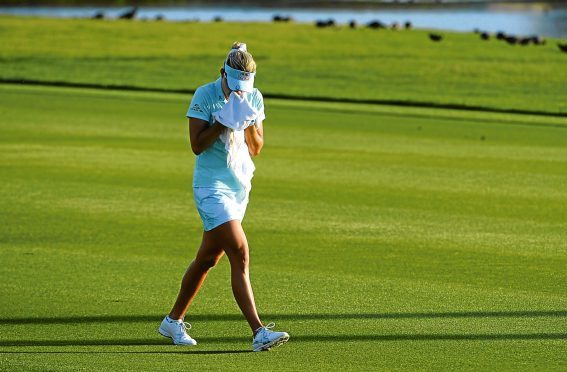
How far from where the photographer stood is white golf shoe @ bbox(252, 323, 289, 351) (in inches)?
304

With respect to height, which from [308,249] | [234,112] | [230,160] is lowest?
[308,249]

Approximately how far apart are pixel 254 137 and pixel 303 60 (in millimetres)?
29504

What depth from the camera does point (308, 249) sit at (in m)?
11.0

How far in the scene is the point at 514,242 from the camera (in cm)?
1123

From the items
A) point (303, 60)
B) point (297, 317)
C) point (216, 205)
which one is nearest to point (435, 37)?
point (303, 60)

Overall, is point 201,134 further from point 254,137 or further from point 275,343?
point 275,343

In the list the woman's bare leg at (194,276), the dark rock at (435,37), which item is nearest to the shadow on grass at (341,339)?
the woman's bare leg at (194,276)

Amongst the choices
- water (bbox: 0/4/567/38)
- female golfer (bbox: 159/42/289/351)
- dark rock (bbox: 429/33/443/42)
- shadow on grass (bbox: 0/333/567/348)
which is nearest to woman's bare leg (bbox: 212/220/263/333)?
female golfer (bbox: 159/42/289/351)

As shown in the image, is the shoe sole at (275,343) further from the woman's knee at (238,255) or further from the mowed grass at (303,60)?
the mowed grass at (303,60)

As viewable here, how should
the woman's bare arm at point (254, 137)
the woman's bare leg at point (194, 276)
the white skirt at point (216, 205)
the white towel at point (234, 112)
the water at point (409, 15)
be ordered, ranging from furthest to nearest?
the water at point (409, 15) < the woman's bare leg at point (194, 276) < the woman's bare arm at point (254, 137) < the white skirt at point (216, 205) < the white towel at point (234, 112)

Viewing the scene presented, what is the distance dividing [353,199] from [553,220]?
2038 millimetres

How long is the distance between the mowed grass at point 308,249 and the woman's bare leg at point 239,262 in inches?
9.3

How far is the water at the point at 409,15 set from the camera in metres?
79.3

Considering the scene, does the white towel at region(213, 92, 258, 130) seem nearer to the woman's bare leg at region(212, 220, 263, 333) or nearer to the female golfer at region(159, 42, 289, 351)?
the female golfer at region(159, 42, 289, 351)
